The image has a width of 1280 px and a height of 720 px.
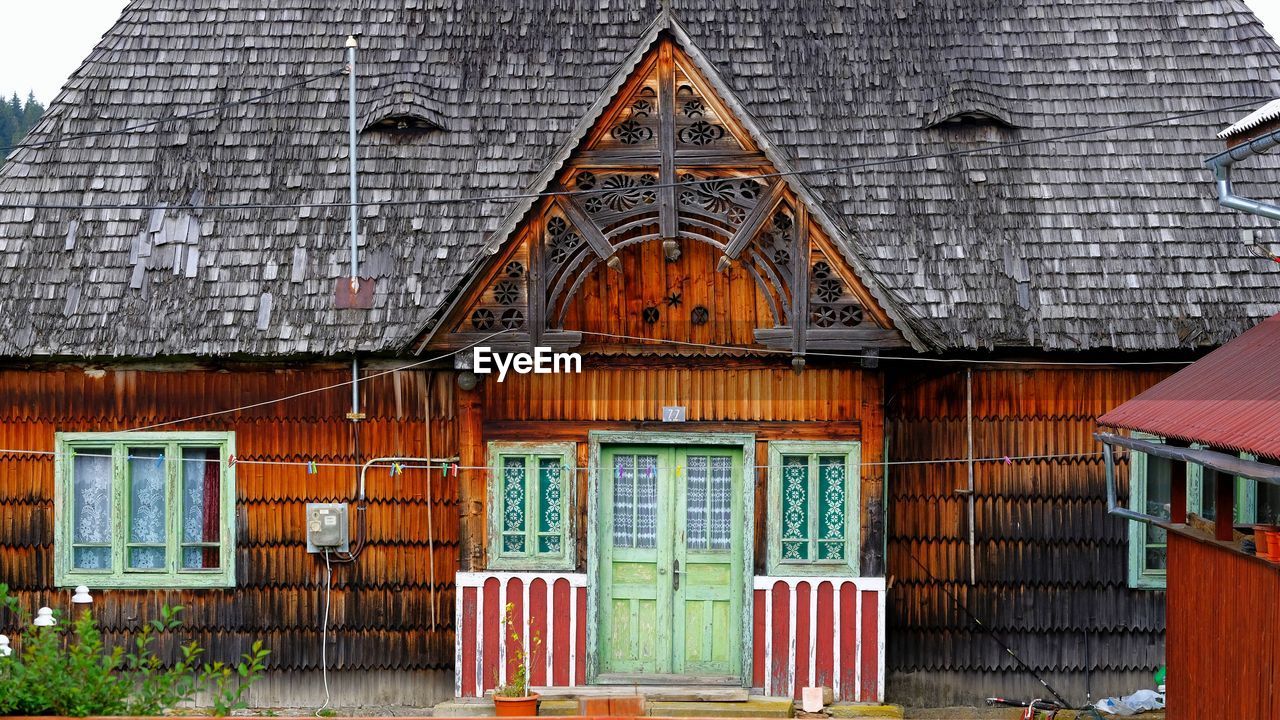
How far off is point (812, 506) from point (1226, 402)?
394 cm

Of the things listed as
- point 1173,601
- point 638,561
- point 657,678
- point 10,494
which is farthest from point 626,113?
point 10,494

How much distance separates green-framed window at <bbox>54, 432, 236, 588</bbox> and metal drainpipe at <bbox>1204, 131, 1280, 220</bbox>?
27.6ft

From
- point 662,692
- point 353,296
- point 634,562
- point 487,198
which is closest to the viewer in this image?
point 662,692

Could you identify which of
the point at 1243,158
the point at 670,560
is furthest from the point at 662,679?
the point at 1243,158

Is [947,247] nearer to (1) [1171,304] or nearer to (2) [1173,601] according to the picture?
(1) [1171,304]

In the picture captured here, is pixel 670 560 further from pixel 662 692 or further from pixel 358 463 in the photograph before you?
pixel 358 463

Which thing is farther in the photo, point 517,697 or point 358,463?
point 358,463

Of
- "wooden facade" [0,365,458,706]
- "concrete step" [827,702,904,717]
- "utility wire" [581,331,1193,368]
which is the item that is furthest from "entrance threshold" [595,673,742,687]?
"utility wire" [581,331,1193,368]

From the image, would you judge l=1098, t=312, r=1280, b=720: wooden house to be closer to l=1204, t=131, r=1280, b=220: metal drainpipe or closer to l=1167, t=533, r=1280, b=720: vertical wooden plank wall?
l=1167, t=533, r=1280, b=720: vertical wooden plank wall

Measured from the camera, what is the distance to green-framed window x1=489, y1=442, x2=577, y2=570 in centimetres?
1188

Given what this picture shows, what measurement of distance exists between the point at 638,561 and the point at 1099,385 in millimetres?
4377

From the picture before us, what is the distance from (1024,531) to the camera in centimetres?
1238

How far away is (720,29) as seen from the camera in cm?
1410

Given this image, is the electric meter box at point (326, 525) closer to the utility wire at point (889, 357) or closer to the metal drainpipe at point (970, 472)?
the utility wire at point (889, 357)
